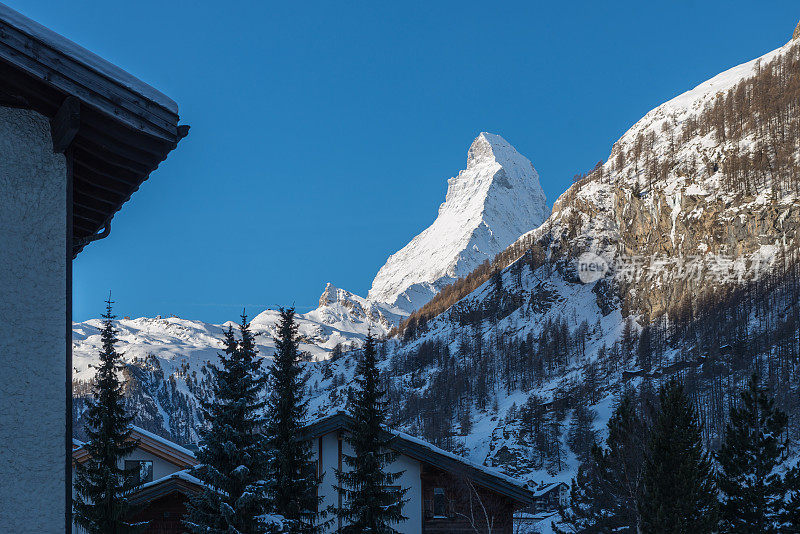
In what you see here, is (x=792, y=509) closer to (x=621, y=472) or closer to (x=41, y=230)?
(x=621, y=472)

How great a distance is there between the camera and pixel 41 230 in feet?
18.7

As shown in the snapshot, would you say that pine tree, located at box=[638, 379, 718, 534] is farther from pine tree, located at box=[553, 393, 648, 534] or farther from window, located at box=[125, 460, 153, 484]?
window, located at box=[125, 460, 153, 484]

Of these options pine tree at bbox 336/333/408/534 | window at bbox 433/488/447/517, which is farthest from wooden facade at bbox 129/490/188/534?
window at bbox 433/488/447/517

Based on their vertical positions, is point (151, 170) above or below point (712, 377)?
below

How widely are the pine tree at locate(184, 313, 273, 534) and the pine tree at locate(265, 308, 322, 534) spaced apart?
118cm

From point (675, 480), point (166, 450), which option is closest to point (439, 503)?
point (166, 450)

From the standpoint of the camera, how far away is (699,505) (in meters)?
32.6

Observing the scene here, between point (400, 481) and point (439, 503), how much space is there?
4.67ft

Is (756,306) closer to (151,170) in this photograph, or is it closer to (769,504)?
(769,504)

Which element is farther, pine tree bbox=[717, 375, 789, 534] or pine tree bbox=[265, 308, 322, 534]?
pine tree bbox=[717, 375, 789, 534]

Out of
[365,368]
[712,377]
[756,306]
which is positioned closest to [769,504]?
[365,368]

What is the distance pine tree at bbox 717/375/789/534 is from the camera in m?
34.4

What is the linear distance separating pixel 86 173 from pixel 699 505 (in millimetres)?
31083

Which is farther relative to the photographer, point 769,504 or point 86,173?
point 769,504
